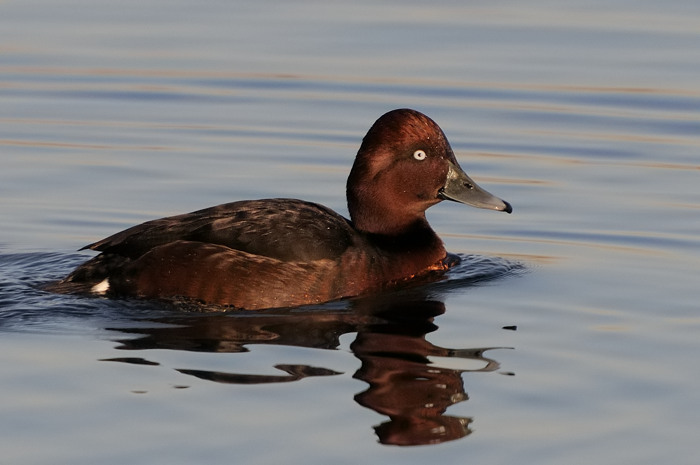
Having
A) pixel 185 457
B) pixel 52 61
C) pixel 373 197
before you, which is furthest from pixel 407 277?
pixel 52 61

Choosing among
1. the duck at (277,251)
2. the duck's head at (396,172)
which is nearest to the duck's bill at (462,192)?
the duck's head at (396,172)

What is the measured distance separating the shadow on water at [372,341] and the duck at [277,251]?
128 mm

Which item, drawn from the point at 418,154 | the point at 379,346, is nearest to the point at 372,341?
the point at 379,346

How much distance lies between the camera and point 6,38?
54.1ft

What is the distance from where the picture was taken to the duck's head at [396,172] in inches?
381

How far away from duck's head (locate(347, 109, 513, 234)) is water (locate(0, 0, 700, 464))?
580 millimetres

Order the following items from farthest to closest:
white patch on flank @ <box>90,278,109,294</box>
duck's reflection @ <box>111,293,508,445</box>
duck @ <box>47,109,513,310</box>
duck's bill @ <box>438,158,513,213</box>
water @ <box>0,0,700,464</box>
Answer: duck's bill @ <box>438,158,513,213</box> → white patch on flank @ <box>90,278,109,294</box> → duck @ <box>47,109,513,310</box> → duck's reflection @ <box>111,293,508,445</box> → water @ <box>0,0,700,464</box>

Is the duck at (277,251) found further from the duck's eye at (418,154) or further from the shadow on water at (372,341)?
the shadow on water at (372,341)

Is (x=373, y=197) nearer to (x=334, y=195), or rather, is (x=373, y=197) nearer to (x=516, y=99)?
(x=334, y=195)

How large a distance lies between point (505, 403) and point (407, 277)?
2529 mm

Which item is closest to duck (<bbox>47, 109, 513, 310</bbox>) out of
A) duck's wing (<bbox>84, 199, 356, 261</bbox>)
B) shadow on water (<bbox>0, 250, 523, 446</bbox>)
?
duck's wing (<bbox>84, 199, 356, 261</bbox>)

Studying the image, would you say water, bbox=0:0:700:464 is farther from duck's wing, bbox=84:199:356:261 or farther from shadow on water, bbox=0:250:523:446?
duck's wing, bbox=84:199:356:261

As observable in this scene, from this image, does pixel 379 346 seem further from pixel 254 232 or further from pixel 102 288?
pixel 102 288

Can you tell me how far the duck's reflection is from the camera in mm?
6891
